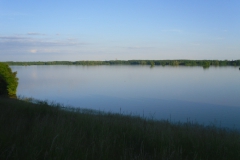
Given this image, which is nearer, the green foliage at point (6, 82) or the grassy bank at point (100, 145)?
the grassy bank at point (100, 145)

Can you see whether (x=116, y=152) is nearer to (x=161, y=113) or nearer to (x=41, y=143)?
(x=41, y=143)

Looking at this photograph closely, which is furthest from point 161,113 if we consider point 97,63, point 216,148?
point 97,63

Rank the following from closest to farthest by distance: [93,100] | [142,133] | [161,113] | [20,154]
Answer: [20,154], [142,133], [161,113], [93,100]

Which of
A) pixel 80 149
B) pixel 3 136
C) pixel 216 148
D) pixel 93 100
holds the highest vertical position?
pixel 3 136

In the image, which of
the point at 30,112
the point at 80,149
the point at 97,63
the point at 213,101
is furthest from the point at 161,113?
the point at 97,63

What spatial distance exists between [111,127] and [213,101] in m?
18.9

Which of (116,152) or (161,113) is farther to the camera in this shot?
(161,113)

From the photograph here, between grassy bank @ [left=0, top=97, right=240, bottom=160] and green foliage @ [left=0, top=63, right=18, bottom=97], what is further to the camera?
green foliage @ [left=0, top=63, right=18, bottom=97]

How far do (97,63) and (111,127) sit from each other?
162896 millimetres

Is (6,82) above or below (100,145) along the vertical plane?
below

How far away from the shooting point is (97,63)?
549 feet

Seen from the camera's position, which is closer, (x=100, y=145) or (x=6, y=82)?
(x=100, y=145)

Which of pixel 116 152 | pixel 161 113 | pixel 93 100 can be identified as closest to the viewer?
pixel 116 152

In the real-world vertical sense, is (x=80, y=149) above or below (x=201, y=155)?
above
